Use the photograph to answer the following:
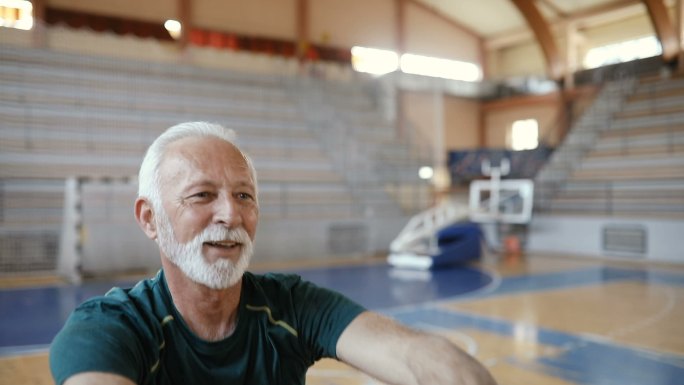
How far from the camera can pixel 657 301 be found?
6148 millimetres

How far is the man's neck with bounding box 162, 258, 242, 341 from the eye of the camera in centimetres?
145

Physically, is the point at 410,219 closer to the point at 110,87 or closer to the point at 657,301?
the point at 657,301

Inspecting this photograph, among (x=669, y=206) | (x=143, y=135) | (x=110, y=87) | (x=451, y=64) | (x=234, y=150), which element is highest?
(x=451, y=64)

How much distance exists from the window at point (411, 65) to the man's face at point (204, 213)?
16671 mm

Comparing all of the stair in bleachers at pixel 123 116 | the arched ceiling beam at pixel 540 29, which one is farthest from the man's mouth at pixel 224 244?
the arched ceiling beam at pixel 540 29

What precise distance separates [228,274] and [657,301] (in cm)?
610

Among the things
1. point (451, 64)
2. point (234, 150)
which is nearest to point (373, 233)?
point (234, 150)

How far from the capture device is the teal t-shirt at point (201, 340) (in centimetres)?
117

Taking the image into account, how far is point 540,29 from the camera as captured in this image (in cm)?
1559

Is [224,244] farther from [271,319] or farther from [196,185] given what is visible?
[271,319]

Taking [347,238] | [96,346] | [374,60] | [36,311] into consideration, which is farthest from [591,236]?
[96,346]

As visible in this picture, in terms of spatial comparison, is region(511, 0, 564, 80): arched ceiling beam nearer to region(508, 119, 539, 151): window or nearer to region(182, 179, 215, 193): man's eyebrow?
region(508, 119, 539, 151): window

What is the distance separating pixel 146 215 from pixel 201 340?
37cm

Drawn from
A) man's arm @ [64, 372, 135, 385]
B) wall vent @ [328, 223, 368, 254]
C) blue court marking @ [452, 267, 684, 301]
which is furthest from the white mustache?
wall vent @ [328, 223, 368, 254]
